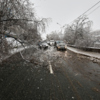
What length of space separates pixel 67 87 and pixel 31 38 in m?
4.34

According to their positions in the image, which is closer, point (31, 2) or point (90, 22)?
point (31, 2)

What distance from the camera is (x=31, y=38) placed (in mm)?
5105

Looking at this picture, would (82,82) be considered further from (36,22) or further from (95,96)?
(36,22)

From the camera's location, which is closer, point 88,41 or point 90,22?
point 88,41

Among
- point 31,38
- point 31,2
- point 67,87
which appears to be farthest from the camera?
point 31,38

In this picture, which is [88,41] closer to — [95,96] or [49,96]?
[95,96]

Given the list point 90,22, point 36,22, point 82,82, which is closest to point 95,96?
point 82,82

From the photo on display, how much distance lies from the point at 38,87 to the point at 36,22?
14.7ft

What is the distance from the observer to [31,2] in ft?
15.5

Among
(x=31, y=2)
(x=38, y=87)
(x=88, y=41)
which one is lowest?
(x=38, y=87)

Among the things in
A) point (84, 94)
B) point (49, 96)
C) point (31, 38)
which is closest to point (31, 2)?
point (31, 38)

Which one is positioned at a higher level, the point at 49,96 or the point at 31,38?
the point at 31,38

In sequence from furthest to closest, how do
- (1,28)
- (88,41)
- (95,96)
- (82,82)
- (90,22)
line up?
(90,22) < (88,41) < (1,28) < (82,82) < (95,96)

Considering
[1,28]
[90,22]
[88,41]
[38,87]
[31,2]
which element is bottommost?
[38,87]
